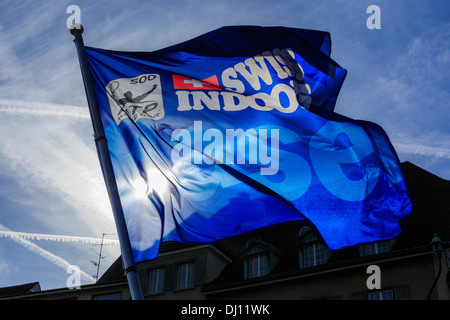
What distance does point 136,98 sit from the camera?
14664 millimetres

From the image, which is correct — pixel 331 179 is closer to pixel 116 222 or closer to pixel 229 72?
pixel 229 72

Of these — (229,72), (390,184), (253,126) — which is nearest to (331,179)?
(390,184)

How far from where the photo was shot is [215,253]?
1535 inches

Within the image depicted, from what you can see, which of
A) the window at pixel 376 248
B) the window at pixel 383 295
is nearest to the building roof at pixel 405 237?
the window at pixel 376 248

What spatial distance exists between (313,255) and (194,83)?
69.8ft

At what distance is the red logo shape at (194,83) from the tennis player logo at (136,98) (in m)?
0.49

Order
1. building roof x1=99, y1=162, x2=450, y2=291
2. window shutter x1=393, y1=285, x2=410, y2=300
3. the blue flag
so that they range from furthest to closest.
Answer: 1. building roof x1=99, y1=162, x2=450, y2=291
2. window shutter x1=393, y1=285, x2=410, y2=300
3. the blue flag

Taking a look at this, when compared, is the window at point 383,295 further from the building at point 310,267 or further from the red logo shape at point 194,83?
the red logo shape at point 194,83

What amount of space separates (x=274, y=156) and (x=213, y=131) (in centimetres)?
150

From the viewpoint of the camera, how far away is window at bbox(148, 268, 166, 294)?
129 ft

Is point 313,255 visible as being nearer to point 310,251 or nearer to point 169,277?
point 310,251

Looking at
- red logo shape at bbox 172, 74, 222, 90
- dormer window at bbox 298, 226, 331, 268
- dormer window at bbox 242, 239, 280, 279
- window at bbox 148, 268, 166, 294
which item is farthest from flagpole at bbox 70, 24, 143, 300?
window at bbox 148, 268, 166, 294

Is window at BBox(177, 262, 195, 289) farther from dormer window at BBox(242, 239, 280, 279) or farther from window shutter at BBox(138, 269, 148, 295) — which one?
dormer window at BBox(242, 239, 280, 279)

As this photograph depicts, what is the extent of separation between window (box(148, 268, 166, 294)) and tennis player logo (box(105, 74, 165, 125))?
2603cm
